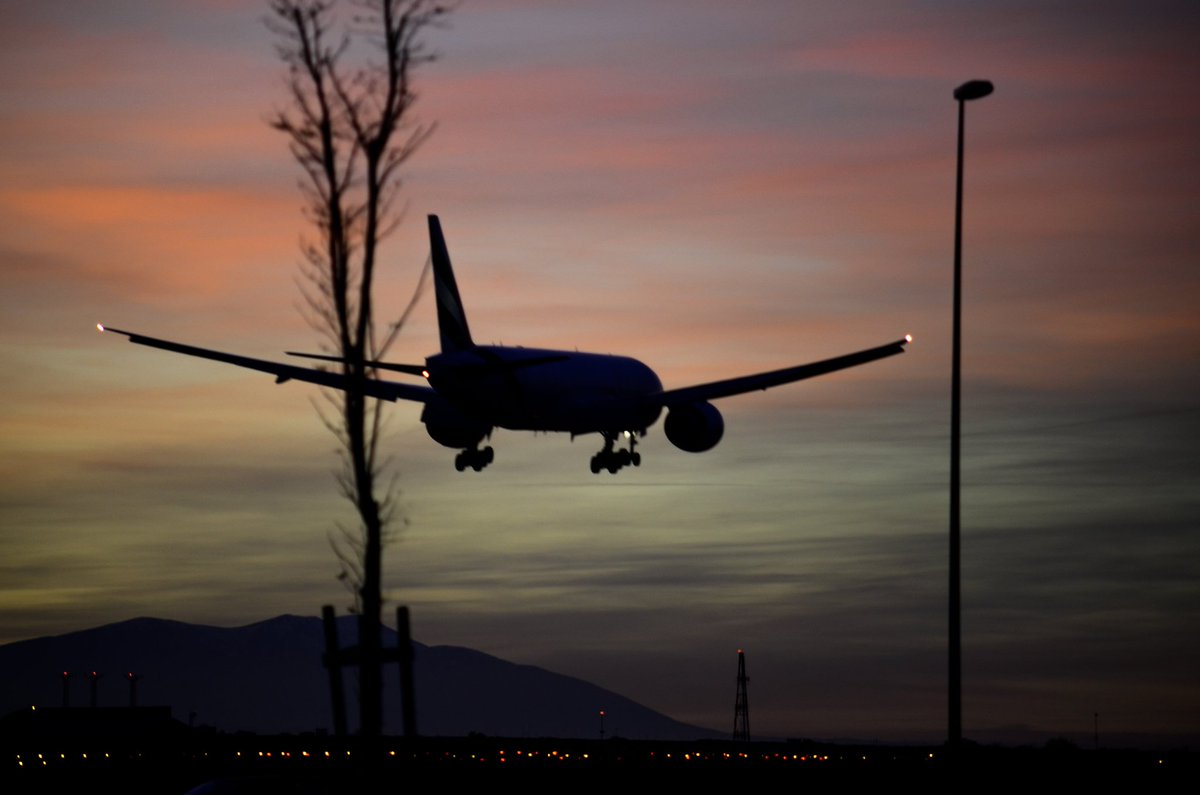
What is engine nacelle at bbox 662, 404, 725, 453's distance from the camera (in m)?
69.3

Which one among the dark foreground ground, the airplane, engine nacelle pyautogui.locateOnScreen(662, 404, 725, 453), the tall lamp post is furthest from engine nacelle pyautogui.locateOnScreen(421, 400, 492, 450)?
the tall lamp post

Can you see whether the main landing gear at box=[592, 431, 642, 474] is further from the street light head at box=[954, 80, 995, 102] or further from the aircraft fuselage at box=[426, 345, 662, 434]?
the street light head at box=[954, 80, 995, 102]

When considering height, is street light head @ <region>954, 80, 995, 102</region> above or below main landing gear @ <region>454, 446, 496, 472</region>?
above

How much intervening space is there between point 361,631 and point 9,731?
79027mm

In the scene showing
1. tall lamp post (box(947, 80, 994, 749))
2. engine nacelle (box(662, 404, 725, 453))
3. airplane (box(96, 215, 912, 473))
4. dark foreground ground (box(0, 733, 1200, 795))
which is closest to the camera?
tall lamp post (box(947, 80, 994, 749))

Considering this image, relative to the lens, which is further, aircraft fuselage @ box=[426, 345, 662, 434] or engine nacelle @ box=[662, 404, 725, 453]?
engine nacelle @ box=[662, 404, 725, 453]

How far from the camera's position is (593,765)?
58.6 m

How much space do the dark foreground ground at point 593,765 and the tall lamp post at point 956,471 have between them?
3.47 ft

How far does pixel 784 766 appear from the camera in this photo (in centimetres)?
5925

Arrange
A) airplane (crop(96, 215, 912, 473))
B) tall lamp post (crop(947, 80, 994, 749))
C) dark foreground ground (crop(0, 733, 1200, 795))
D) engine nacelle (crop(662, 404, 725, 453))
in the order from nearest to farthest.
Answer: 1. tall lamp post (crop(947, 80, 994, 749))
2. dark foreground ground (crop(0, 733, 1200, 795))
3. airplane (crop(96, 215, 912, 473))
4. engine nacelle (crop(662, 404, 725, 453))

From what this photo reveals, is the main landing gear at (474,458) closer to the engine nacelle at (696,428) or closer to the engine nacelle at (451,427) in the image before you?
the engine nacelle at (451,427)

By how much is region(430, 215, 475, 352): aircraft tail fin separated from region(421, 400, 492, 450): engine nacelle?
9.19ft

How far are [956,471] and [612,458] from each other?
3612cm

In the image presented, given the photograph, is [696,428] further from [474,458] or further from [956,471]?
[956,471]
